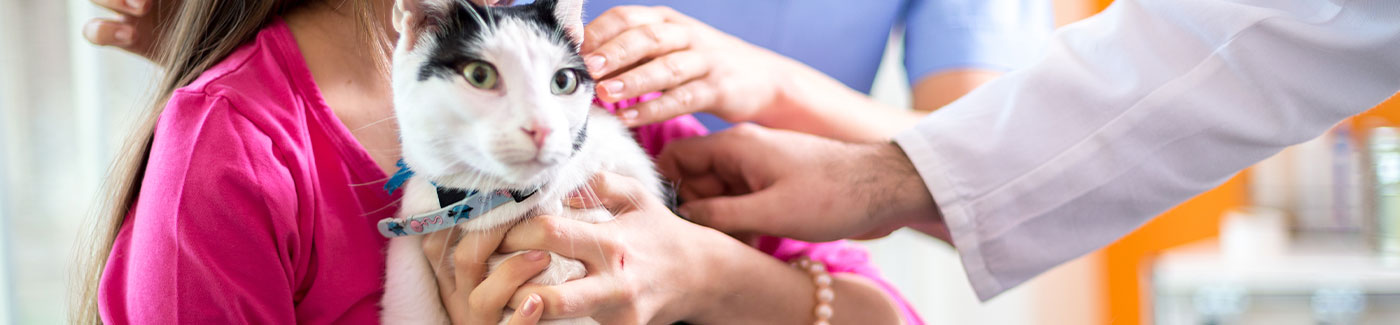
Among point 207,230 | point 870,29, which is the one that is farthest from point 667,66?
point 870,29

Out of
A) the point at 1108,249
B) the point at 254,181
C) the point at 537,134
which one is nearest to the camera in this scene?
the point at 537,134

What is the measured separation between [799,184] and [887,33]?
1.83 ft

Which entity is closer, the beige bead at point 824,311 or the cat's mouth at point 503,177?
the cat's mouth at point 503,177

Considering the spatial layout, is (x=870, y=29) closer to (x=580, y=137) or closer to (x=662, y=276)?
(x=662, y=276)

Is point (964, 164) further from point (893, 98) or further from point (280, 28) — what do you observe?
point (893, 98)

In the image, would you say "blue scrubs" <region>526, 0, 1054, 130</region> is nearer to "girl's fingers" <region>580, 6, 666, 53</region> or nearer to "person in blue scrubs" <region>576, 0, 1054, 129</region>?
"person in blue scrubs" <region>576, 0, 1054, 129</region>

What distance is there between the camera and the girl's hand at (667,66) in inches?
28.5

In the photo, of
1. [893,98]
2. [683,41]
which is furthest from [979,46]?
[893,98]

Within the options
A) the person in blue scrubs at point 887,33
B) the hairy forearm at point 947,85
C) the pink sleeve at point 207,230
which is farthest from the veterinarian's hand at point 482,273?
the hairy forearm at point 947,85

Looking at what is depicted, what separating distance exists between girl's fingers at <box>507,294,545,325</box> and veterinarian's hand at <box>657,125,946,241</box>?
26cm

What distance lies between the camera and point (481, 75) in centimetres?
52

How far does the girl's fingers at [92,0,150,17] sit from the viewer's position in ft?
2.40

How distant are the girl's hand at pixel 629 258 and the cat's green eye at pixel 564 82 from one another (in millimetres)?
103

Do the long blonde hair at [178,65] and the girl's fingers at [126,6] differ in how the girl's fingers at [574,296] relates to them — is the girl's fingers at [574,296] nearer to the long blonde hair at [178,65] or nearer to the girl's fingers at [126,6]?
the long blonde hair at [178,65]
